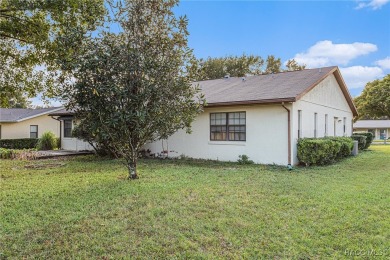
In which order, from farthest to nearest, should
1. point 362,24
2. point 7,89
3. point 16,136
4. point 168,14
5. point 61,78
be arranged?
point 16,136 < point 362,24 < point 7,89 < point 168,14 < point 61,78

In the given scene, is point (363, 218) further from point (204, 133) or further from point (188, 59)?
point (204, 133)

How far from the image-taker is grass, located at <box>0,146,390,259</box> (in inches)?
152

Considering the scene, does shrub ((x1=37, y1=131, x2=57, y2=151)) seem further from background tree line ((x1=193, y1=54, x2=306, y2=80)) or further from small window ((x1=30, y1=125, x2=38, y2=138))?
background tree line ((x1=193, y1=54, x2=306, y2=80))

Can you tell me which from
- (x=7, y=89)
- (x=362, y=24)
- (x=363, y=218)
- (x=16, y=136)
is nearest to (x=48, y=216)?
(x=363, y=218)

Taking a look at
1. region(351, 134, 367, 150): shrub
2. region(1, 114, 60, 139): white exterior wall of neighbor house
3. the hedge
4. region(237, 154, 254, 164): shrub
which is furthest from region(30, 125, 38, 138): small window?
region(351, 134, 367, 150): shrub

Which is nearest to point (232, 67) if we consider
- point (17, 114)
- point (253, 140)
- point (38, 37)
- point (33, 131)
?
point (33, 131)

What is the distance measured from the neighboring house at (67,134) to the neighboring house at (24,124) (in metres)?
4.67

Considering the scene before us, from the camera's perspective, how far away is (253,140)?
1208cm

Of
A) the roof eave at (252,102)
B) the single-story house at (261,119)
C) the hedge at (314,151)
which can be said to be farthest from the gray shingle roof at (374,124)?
the roof eave at (252,102)

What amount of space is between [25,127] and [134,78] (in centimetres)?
2184

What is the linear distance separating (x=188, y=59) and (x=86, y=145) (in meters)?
12.1

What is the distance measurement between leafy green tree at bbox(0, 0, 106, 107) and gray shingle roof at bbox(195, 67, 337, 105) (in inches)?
248

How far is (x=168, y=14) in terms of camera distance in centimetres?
791

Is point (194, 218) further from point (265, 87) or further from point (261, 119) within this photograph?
point (265, 87)
